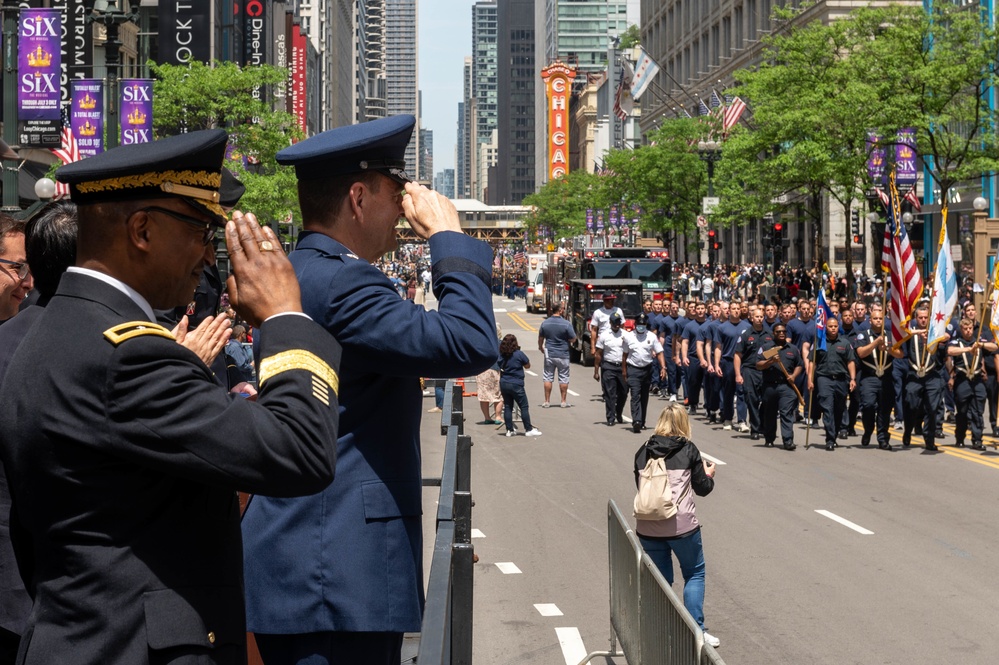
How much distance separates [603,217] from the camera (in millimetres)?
87500

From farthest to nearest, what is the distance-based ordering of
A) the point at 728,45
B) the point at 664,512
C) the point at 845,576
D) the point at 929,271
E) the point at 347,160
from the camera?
the point at 728,45
the point at 929,271
the point at 845,576
the point at 664,512
the point at 347,160

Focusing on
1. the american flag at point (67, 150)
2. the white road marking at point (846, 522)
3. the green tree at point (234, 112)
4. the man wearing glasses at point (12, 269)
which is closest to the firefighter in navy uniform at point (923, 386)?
the white road marking at point (846, 522)

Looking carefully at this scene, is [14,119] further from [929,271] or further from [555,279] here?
[929,271]

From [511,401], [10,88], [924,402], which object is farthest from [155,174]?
[10,88]

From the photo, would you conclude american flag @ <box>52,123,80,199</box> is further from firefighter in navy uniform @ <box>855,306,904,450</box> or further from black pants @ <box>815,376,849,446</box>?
firefighter in navy uniform @ <box>855,306,904,450</box>

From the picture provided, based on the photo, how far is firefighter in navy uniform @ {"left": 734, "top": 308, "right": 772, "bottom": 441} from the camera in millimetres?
21172

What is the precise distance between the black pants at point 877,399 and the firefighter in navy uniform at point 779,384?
3.39 feet

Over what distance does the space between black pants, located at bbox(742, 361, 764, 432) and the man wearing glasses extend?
1667 centimetres

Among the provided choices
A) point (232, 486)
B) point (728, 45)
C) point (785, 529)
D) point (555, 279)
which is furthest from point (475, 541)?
point (728, 45)

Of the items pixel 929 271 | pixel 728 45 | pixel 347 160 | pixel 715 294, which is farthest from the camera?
pixel 728 45

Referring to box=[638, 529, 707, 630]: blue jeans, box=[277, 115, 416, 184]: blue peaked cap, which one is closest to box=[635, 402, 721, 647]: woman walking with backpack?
box=[638, 529, 707, 630]: blue jeans

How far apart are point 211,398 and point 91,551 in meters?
0.36

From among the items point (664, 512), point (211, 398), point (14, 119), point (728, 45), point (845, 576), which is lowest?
point (845, 576)

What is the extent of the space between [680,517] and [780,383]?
11392 mm
